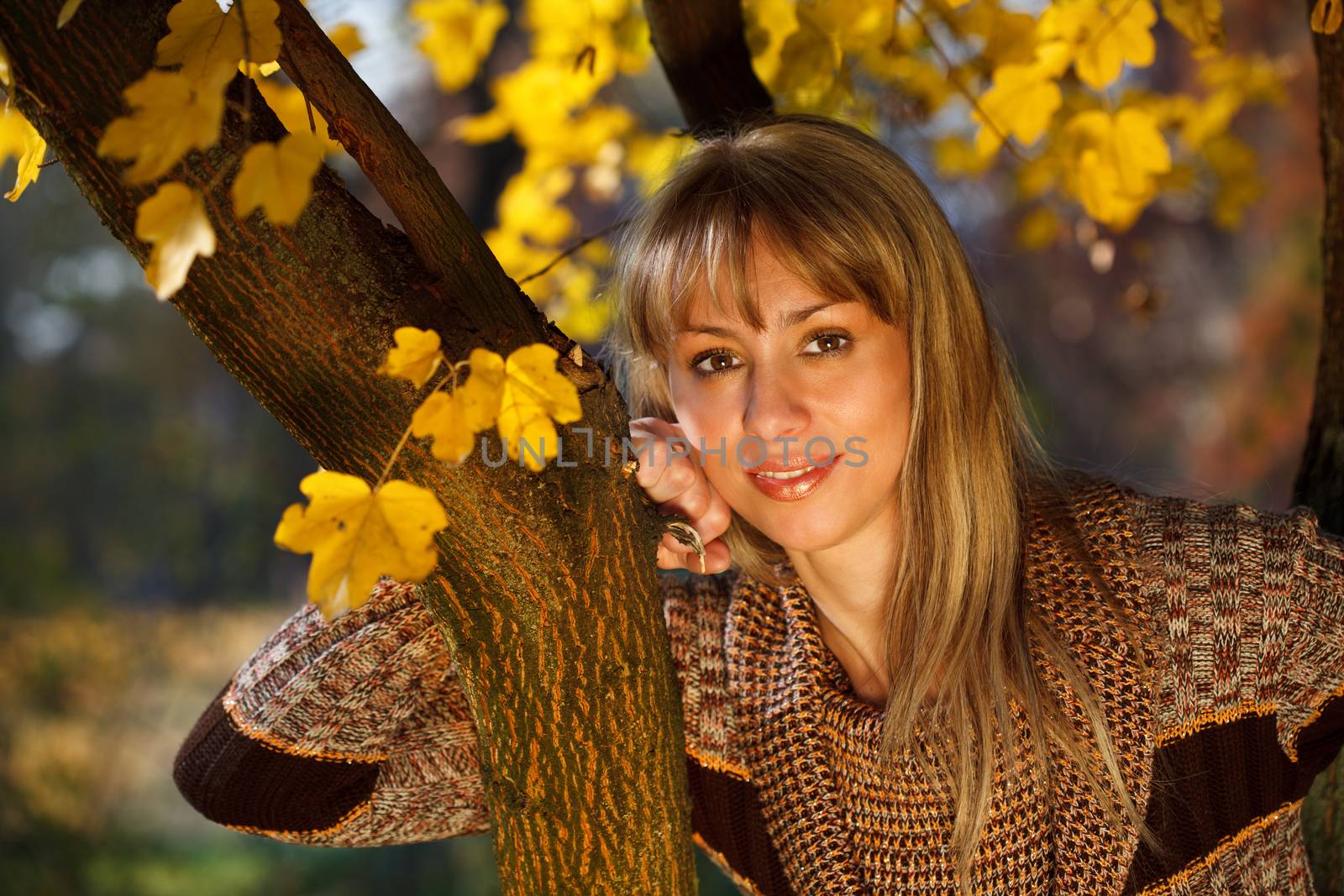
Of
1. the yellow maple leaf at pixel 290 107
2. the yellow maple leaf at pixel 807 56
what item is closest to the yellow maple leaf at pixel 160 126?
the yellow maple leaf at pixel 290 107

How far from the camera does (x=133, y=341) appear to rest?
586 cm

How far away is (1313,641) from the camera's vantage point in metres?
1.41

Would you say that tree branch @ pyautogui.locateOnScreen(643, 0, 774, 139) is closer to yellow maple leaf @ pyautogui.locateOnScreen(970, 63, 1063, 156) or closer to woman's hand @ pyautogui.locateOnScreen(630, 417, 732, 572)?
yellow maple leaf @ pyautogui.locateOnScreen(970, 63, 1063, 156)

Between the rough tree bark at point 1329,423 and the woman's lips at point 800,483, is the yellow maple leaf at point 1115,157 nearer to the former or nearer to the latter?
the rough tree bark at point 1329,423

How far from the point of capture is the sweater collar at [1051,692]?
142 centimetres

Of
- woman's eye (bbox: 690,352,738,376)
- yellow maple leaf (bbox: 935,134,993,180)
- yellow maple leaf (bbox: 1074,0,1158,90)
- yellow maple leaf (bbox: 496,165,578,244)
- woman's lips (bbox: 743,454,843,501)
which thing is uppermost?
yellow maple leaf (bbox: 496,165,578,244)

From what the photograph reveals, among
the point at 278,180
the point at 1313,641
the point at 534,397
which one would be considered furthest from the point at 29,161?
the point at 1313,641

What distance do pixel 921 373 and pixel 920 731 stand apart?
1.50 feet

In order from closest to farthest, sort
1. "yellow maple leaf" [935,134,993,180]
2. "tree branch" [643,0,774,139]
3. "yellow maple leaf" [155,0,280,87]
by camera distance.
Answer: "yellow maple leaf" [155,0,280,87] → "tree branch" [643,0,774,139] → "yellow maple leaf" [935,134,993,180]

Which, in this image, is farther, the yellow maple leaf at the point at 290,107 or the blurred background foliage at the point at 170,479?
the blurred background foliage at the point at 170,479

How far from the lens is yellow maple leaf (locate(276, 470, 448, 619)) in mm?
807

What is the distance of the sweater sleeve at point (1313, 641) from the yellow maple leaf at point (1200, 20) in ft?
1.91

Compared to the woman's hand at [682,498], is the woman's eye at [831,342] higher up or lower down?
higher up

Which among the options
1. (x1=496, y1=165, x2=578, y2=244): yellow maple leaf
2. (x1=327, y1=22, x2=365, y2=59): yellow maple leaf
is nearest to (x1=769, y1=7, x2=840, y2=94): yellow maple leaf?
(x1=327, y1=22, x2=365, y2=59): yellow maple leaf
